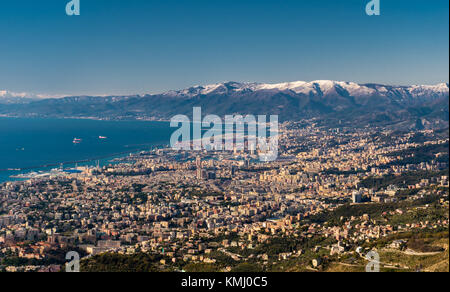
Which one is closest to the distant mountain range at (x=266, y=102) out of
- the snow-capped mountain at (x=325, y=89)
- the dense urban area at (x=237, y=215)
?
the snow-capped mountain at (x=325, y=89)

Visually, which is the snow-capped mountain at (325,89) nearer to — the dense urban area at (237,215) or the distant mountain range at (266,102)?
the distant mountain range at (266,102)

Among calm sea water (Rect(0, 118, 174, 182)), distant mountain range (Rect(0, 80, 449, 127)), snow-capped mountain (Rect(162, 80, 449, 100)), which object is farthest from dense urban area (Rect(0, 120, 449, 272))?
snow-capped mountain (Rect(162, 80, 449, 100))

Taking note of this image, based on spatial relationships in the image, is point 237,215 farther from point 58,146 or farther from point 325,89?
point 325,89

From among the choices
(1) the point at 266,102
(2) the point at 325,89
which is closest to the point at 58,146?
(1) the point at 266,102

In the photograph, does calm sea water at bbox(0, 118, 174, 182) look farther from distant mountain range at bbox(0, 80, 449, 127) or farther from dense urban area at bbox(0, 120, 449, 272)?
distant mountain range at bbox(0, 80, 449, 127)

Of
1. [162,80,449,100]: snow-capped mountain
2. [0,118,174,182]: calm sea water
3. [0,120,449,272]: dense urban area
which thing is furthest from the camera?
[162,80,449,100]: snow-capped mountain
